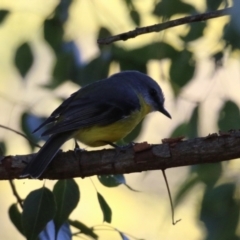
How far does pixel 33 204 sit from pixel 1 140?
75cm

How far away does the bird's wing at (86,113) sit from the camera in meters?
2.15

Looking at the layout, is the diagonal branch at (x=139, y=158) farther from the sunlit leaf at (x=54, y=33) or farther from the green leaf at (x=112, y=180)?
the sunlit leaf at (x=54, y=33)

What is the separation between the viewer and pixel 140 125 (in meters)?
2.49

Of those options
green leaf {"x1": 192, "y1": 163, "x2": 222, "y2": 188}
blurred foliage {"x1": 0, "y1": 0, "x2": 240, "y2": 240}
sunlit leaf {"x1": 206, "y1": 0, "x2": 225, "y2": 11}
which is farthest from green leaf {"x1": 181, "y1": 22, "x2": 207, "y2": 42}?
green leaf {"x1": 192, "y1": 163, "x2": 222, "y2": 188}

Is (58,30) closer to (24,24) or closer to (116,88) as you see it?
(116,88)

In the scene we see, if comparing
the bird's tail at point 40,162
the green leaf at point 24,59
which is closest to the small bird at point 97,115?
the bird's tail at point 40,162

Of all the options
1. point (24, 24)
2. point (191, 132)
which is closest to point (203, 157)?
point (191, 132)

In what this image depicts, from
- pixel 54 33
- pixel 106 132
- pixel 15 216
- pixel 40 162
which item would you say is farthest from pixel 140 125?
pixel 40 162

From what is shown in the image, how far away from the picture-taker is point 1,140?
2598 mm

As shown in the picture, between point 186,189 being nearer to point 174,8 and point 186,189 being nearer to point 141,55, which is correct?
point 141,55

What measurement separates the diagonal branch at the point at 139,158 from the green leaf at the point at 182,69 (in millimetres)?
640

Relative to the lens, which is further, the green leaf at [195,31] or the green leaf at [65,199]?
the green leaf at [195,31]

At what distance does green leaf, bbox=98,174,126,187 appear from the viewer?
1.98 m

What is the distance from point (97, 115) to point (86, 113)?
41mm
